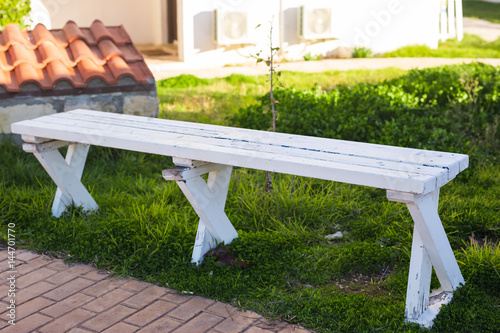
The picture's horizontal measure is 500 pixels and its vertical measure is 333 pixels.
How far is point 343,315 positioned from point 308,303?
19cm

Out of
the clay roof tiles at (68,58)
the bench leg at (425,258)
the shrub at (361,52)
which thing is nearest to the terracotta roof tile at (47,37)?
the clay roof tiles at (68,58)

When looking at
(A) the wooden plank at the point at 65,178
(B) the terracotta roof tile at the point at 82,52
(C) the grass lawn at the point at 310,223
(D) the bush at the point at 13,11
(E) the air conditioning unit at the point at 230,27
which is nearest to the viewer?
(C) the grass lawn at the point at 310,223

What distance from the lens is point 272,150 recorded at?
3.07 meters

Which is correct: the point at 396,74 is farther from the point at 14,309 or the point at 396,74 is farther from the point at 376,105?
the point at 14,309

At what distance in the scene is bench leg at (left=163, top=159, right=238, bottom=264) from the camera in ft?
10.6

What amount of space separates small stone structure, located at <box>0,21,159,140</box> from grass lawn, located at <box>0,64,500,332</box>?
447 millimetres

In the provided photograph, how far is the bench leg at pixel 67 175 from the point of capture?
12.9 ft

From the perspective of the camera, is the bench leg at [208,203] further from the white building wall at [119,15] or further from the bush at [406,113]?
the white building wall at [119,15]

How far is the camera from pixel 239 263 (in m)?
3.38

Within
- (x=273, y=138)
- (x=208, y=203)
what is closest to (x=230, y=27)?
(x=273, y=138)

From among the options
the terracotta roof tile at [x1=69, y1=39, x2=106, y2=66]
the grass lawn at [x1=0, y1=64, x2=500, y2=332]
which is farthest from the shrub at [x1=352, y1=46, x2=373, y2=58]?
the terracotta roof tile at [x1=69, y1=39, x2=106, y2=66]

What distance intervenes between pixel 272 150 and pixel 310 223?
3.66 feet

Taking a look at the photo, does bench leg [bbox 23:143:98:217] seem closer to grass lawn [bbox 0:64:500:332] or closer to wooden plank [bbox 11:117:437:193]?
grass lawn [bbox 0:64:500:332]

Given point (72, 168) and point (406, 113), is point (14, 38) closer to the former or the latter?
point (72, 168)
